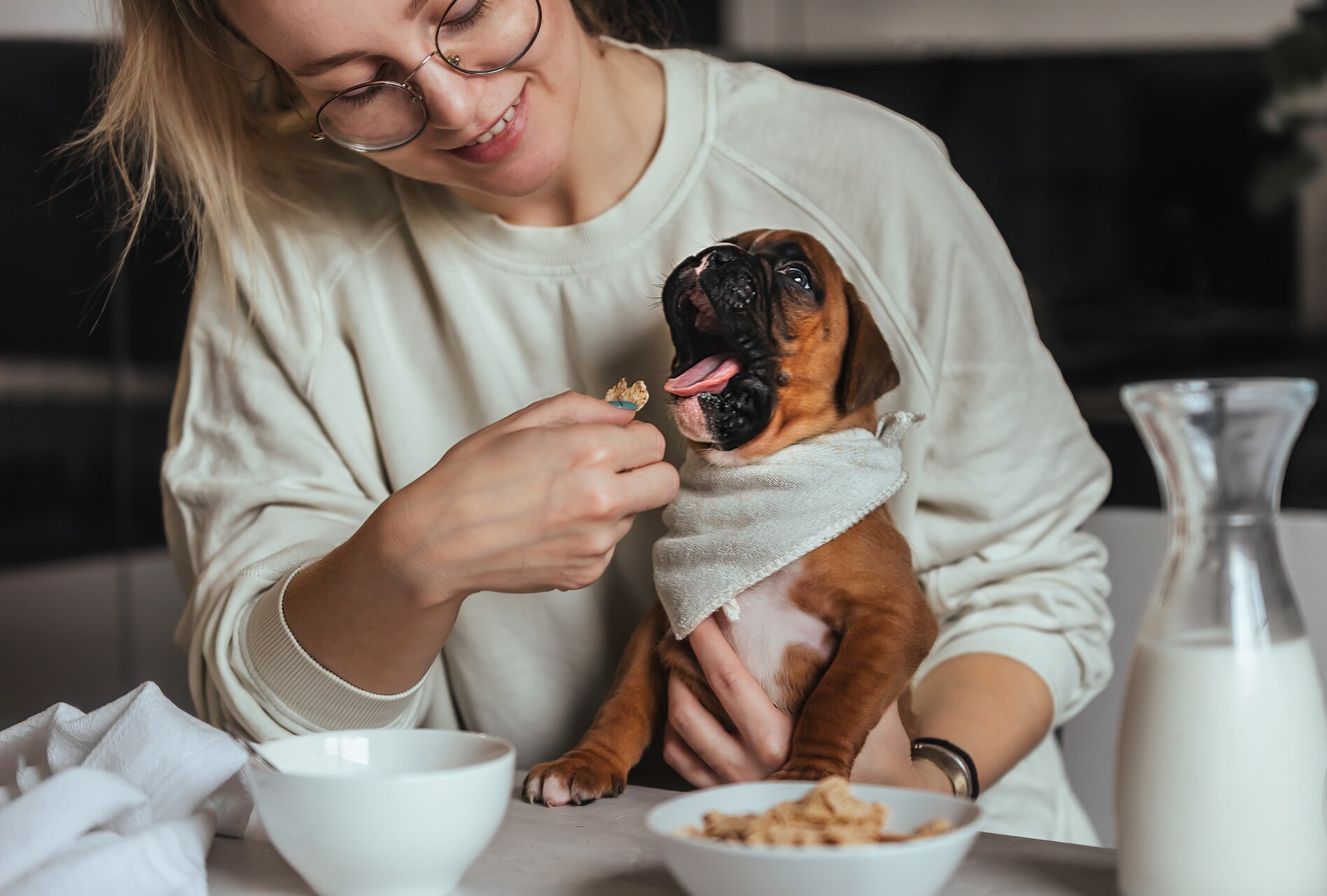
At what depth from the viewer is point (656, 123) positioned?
1289 millimetres

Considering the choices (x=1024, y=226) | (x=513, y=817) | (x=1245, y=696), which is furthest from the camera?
(x=1024, y=226)

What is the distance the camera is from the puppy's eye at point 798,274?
1068 mm

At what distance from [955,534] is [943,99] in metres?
1.85

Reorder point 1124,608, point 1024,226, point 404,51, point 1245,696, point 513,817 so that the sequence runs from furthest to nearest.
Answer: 1. point 1024,226
2. point 1124,608
3. point 404,51
4. point 513,817
5. point 1245,696

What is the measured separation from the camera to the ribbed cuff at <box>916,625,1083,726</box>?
1178 millimetres

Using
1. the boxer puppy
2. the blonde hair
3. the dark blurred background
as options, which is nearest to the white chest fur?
the boxer puppy

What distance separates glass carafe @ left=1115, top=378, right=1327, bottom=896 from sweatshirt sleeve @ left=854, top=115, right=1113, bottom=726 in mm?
553

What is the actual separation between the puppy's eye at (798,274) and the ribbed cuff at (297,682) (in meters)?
0.48

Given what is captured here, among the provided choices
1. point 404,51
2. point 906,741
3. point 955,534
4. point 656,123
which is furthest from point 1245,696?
point 656,123

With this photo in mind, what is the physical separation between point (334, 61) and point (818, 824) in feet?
2.34

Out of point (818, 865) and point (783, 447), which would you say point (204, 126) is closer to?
point (783, 447)

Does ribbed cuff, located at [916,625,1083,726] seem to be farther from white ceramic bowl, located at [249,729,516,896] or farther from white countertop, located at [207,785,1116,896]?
white ceramic bowl, located at [249,729,516,896]

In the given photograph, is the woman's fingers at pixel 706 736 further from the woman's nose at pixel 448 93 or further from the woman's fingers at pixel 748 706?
the woman's nose at pixel 448 93

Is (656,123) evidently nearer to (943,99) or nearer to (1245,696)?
(1245,696)
